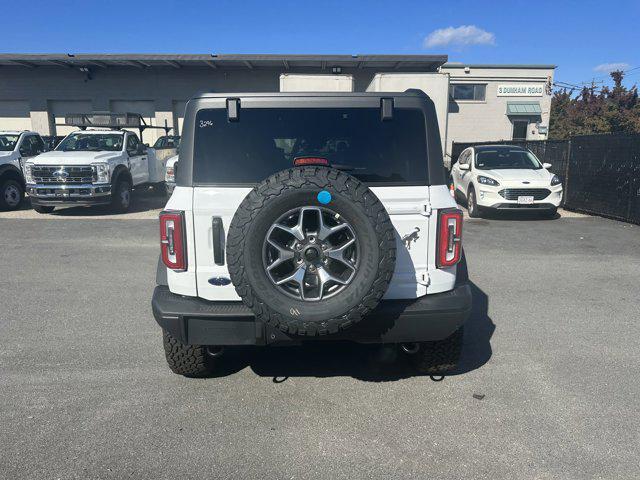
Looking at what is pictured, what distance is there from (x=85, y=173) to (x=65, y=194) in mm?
651

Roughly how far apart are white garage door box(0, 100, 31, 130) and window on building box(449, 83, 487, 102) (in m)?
25.4

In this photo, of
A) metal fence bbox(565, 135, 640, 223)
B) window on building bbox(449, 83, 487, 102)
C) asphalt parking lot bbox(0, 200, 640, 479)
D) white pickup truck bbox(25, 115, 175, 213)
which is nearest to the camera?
asphalt parking lot bbox(0, 200, 640, 479)

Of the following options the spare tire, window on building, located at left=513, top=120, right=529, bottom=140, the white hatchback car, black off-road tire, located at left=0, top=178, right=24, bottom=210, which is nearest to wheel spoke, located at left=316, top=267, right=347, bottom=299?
the spare tire

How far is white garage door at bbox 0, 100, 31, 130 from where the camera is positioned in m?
27.2

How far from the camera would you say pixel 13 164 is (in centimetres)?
1256

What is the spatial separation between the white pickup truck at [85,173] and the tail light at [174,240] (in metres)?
9.29

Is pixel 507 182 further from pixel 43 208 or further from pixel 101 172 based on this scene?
pixel 43 208

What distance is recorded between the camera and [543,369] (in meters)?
3.88

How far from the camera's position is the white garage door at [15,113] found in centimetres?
2720

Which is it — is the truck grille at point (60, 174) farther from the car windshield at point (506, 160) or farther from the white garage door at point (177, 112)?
the white garage door at point (177, 112)

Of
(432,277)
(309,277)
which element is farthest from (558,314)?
(309,277)

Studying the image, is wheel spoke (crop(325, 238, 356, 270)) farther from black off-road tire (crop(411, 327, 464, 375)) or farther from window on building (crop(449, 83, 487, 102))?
window on building (crop(449, 83, 487, 102))

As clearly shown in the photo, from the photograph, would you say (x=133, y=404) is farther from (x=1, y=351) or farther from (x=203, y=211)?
(x=1, y=351)

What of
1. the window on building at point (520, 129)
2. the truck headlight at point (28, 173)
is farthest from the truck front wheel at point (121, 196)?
the window on building at point (520, 129)
